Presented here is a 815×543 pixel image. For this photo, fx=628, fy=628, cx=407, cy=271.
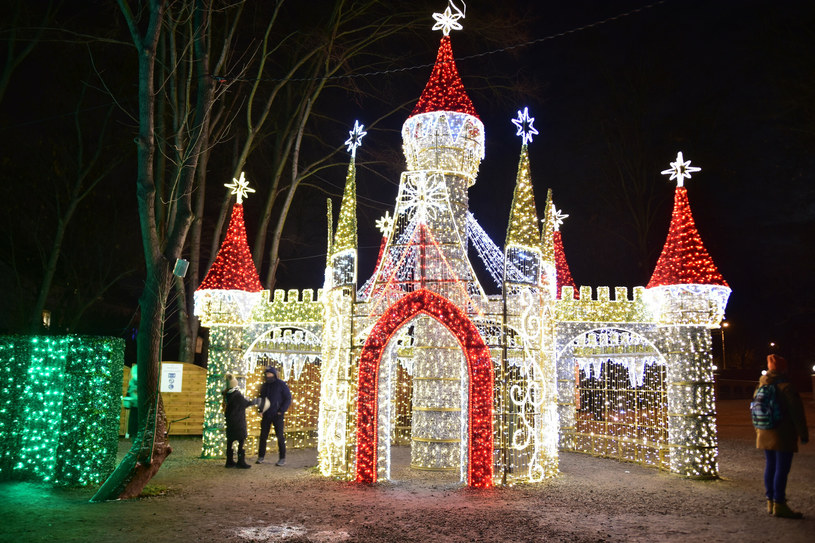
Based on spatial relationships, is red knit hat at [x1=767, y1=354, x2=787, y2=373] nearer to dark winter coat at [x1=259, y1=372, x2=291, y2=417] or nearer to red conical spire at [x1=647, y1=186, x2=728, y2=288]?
red conical spire at [x1=647, y1=186, x2=728, y2=288]

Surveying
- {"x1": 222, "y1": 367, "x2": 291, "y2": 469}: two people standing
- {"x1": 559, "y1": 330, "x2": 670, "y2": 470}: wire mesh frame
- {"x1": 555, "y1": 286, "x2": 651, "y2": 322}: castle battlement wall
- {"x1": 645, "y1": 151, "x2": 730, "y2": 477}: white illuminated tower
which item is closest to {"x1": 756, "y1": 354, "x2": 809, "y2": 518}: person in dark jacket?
{"x1": 645, "y1": 151, "x2": 730, "y2": 477}: white illuminated tower

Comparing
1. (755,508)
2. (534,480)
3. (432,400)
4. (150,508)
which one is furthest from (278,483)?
(755,508)

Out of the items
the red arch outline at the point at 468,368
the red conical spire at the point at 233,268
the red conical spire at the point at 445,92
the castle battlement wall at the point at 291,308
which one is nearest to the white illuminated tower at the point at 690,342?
the red arch outline at the point at 468,368

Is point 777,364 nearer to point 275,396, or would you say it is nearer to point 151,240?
point 275,396

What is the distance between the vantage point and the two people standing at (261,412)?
37.7 feet

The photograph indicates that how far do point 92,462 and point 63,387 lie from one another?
1.27 m

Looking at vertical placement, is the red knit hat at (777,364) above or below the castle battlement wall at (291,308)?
below

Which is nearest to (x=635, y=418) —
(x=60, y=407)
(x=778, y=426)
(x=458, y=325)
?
(x=778, y=426)

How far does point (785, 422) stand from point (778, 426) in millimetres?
94

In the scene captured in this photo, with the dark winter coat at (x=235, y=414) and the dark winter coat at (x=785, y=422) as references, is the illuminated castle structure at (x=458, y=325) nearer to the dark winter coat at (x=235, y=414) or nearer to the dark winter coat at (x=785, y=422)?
the dark winter coat at (x=235, y=414)

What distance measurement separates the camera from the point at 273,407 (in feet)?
39.2

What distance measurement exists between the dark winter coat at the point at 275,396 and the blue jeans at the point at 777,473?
804cm

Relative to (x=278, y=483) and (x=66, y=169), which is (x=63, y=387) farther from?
(x=66, y=169)

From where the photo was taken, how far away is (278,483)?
32.6ft
